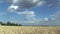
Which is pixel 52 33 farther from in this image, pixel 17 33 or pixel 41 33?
pixel 17 33

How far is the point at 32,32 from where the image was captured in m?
6.77

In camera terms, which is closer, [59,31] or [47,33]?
[47,33]

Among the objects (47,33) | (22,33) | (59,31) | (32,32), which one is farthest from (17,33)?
(59,31)

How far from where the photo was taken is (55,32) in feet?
23.0

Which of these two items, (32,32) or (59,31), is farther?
(59,31)

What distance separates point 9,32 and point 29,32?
906 millimetres

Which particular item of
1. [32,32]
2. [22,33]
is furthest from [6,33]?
[32,32]

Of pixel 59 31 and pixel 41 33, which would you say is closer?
pixel 41 33

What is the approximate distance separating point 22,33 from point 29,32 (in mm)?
301

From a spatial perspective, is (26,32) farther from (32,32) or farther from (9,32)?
(9,32)

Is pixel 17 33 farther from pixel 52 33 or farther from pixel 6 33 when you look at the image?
pixel 52 33

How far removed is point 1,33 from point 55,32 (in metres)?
2.41

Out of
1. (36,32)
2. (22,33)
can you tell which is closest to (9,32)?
(22,33)

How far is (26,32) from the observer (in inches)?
266
